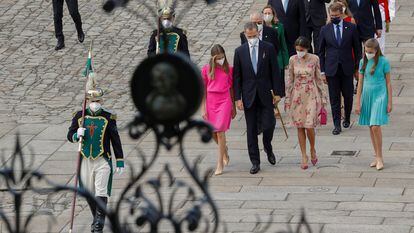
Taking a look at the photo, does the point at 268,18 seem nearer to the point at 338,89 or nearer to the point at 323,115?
the point at 338,89

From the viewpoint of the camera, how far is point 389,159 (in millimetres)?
15961

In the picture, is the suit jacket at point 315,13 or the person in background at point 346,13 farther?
the suit jacket at point 315,13

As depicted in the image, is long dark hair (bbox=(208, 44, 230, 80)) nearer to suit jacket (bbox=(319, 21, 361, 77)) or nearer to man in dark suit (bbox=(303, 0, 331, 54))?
suit jacket (bbox=(319, 21, 361, 77))

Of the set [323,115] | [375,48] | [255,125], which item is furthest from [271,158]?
[375,48]

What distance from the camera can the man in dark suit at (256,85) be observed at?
611 inches

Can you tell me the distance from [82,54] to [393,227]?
9700 millimetres

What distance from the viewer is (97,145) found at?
45.1 feet

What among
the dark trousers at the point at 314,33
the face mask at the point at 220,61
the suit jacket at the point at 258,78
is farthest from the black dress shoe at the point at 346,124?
the face mask at the point at 220,61

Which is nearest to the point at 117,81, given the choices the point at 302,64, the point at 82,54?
the point at 82,54

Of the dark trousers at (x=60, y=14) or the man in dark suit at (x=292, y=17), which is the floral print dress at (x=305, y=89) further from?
the dark trousers at (x=60, y=14)

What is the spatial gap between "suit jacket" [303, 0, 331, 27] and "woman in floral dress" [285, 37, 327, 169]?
12.0 ft

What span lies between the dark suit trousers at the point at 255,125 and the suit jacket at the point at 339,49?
1.93 meters

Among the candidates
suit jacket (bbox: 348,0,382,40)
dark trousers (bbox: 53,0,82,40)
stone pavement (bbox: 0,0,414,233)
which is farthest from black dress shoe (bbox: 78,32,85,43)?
suit jacket (bbox: 348,0,382,40)

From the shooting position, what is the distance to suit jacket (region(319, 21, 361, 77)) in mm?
17203
